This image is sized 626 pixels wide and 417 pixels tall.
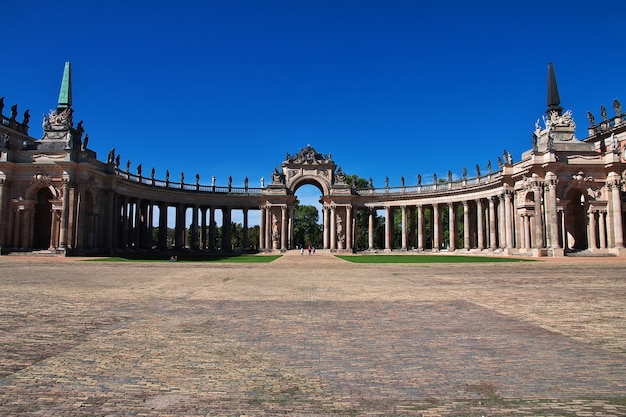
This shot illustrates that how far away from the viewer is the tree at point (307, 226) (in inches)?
5610

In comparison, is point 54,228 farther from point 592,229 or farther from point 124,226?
point 592,229

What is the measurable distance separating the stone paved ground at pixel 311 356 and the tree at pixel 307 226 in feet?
411

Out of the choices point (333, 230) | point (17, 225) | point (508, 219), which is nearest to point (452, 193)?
point (508, 219)

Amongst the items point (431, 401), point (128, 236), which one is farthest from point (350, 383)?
point (128, 236)

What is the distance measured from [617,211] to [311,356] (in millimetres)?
64927

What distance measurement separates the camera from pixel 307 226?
5733 inches

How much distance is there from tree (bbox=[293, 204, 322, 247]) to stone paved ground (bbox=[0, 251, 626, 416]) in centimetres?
12517

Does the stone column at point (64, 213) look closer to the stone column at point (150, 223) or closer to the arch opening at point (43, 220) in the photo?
the arch opening at point (43, 220)

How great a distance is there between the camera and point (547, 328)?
11797mm

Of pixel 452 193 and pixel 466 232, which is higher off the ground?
pixel 452 193

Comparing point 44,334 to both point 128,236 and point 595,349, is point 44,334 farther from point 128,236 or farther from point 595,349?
point 128,236

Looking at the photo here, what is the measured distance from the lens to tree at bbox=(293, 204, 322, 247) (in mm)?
142500

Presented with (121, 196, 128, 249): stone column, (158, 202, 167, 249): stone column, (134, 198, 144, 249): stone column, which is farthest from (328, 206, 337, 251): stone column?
(121, 196, 128, 249): stone column

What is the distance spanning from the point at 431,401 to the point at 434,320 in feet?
21.3
